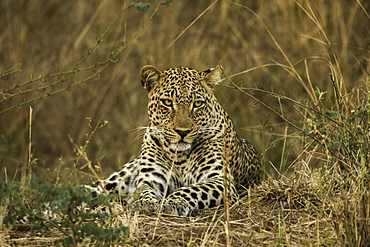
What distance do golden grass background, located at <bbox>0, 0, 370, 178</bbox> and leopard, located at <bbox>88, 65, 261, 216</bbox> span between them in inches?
156

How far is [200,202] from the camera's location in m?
7.07

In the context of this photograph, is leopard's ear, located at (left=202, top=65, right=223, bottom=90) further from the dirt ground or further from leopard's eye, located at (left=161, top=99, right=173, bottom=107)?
the dirt ground

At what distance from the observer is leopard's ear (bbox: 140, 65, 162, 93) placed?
26.5 ft

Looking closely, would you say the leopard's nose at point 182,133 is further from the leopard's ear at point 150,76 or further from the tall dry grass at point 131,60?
the tall dry grass at point 131,60

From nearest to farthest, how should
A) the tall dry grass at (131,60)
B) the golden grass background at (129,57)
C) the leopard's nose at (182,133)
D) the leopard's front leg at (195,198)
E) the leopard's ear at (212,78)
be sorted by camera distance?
the leopard's front leg at (195,198) < the leopard's nose at (182,133) < the leopard's ear at (212,78) < the tall dry grass at (131,60) < the golden grass background at (129,57)

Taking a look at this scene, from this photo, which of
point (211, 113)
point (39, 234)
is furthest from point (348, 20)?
point (39, 234)

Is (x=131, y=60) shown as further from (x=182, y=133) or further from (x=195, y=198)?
(x=195, y=198)

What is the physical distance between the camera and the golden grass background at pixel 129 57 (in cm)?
1236

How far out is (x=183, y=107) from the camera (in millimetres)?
7785

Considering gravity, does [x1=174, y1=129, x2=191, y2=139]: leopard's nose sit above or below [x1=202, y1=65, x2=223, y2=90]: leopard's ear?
below

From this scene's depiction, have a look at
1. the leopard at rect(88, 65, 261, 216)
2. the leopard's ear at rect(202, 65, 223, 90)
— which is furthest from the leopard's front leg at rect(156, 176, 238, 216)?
the leopard's ear at rect(202, 65, 223, 90)

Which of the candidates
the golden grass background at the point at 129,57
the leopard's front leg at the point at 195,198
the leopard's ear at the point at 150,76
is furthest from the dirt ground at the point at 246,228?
the golden grass background at the point at 129,57

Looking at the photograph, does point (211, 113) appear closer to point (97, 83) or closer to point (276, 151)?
point (276, 151)

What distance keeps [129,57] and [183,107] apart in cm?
556
